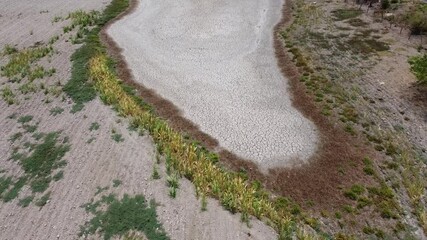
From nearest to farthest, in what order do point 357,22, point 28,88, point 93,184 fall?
1. point 93,184
2. point 28,88
3. point 357,22

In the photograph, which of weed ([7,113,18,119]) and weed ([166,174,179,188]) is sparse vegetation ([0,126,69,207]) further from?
weed ([166,174,179,188])

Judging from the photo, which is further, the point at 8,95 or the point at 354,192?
the point at 8,95

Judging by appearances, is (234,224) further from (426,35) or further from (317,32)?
(426,35)

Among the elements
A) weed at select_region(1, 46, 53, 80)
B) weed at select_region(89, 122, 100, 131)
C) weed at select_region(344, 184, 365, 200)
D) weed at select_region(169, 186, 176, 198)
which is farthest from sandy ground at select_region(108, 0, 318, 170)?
weed at select_region(1, 46, 53, 80)

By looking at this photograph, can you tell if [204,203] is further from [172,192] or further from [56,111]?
[56,111]

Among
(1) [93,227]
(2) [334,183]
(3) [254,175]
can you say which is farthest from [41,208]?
(2) [334,183]

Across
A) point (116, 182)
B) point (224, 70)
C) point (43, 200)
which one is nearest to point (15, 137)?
point (43, 200)

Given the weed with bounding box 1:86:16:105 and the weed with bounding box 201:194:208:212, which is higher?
the weed with bounding box 1:86:16:105
